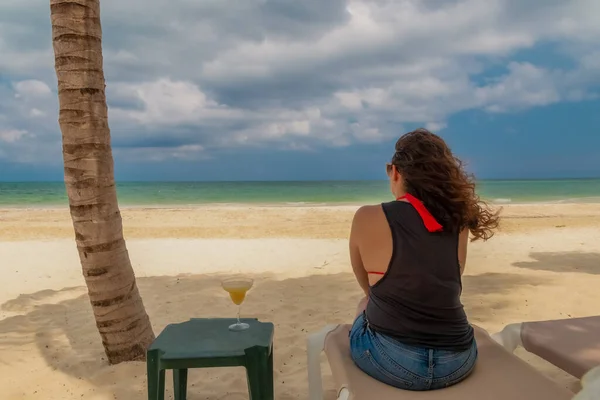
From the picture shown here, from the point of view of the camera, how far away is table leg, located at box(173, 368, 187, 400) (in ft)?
9.97

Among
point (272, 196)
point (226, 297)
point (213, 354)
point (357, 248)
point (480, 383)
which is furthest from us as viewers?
point (272, 196)

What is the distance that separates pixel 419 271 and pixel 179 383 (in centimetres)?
179

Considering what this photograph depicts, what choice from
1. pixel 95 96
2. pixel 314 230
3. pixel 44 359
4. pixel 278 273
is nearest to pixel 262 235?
pixel 314 230

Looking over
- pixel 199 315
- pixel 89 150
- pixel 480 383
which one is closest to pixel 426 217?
pixel 480 383

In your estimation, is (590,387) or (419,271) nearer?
(590,387)

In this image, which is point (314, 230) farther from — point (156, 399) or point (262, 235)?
point (156, 399)

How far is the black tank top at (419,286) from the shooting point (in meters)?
2.03

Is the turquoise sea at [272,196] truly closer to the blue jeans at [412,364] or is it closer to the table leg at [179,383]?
the table leg at [179,383]

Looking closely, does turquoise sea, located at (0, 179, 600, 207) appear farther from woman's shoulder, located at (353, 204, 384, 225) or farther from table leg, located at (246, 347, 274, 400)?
woman's shoulder, located at (353, 204, 384, 225)

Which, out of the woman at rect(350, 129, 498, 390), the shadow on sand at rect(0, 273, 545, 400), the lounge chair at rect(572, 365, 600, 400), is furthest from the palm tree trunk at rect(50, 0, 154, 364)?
the lounge chair at rect(572, 365, 600, 400)

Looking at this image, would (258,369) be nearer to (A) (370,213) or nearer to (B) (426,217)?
(A) (370,213)

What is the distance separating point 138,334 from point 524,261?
250 inches

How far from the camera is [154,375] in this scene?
2.50 meters

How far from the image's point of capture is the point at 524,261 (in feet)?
26.1
